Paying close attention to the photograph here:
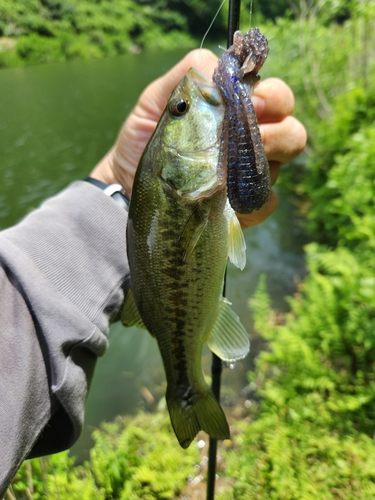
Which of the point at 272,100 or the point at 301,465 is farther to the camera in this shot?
the point at 301,465

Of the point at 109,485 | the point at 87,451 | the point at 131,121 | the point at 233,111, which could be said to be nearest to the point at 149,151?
the point at 233,111

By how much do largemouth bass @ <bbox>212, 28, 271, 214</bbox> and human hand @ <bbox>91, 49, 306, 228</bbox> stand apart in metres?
0.57

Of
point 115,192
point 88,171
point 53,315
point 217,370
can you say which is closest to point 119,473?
point 217,370

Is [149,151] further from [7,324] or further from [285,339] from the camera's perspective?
[285,339]

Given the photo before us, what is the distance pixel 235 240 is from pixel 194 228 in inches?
6.3

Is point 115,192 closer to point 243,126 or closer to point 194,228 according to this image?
point 194,228

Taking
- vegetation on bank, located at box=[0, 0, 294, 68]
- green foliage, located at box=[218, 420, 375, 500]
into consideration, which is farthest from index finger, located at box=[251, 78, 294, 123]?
vegetation on bank, located at box=[0, 0, 294, 68]

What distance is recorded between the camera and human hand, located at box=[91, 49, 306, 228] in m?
1.64

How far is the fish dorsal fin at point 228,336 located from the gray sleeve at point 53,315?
0.48 meters

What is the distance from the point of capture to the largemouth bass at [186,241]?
3.68 ft

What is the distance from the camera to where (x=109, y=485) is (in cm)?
250

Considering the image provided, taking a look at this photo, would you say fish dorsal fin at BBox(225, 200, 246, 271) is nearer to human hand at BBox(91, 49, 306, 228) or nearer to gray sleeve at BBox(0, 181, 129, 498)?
human hand at BBox(91, 49, 306, 228)

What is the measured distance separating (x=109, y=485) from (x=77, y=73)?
29.5 m

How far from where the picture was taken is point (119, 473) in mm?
2592
